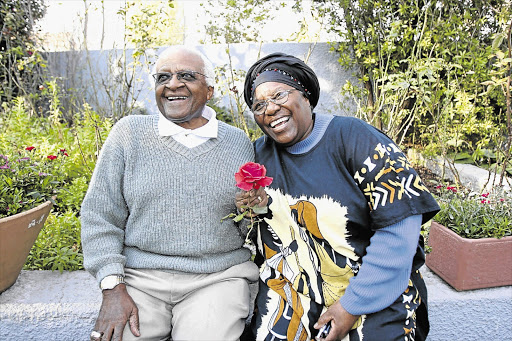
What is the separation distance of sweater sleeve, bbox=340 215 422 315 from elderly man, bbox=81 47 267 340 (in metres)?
0.57

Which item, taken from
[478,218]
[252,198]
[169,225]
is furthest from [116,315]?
[478,218]

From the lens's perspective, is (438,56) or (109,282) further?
(438,56)

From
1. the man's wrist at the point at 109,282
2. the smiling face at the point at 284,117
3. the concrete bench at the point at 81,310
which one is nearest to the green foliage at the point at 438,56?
the concrete bench at the point at 81,310

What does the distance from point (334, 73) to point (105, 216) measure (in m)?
5.29

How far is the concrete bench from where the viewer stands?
89.0 inches

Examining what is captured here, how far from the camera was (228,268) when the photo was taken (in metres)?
2.06

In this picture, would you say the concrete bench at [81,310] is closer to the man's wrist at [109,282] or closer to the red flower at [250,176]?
the man's wrist at [109,282]

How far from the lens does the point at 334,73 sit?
6.54 meters

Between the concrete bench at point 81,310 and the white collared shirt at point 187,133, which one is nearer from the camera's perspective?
the white collared shirt at point 187,133

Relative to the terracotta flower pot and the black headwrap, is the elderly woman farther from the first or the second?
the terracotta flower pot

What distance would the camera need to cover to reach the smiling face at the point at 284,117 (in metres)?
1.88

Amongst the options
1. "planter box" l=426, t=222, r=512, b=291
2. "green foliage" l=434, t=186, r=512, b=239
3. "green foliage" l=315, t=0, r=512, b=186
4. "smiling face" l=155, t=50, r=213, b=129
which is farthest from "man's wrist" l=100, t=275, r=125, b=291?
"green foliage" l=315, t=0, r=512, b=186

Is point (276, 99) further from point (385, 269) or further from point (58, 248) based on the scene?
point (58, 248)

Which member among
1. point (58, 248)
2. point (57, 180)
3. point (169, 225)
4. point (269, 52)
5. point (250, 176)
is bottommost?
point (58, 248)
